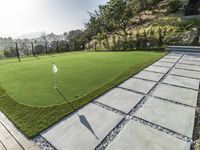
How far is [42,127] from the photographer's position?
230 centimetres

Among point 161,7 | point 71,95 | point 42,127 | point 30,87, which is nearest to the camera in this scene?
point 42,127

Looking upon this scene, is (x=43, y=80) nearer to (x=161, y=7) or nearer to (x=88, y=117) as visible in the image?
(x=88, y=117)

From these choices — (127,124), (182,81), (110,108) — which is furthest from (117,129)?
(182,81)

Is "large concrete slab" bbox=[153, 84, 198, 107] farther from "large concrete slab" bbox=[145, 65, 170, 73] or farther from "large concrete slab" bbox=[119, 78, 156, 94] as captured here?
"large concrete slab" bbox=[145, 65, 170, 73]

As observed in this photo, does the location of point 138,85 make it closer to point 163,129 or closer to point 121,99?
point 121,99

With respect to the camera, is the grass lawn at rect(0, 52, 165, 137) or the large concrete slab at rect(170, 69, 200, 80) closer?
the grass lawn at rect(0, 52, 165, 137)

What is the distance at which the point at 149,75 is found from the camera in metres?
4.50

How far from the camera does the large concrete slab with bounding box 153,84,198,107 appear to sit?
2.96m

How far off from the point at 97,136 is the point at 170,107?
1.49 metres

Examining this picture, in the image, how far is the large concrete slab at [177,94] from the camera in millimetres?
2963

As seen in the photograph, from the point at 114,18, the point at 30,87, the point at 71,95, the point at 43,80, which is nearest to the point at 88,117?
the point at 71,95

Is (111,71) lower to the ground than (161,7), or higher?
lower

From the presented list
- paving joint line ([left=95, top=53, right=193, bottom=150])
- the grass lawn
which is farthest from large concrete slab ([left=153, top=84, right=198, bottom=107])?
the grass lawn

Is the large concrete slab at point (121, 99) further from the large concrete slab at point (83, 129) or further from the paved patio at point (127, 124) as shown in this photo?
the large concrete slab at point (83, 129)
